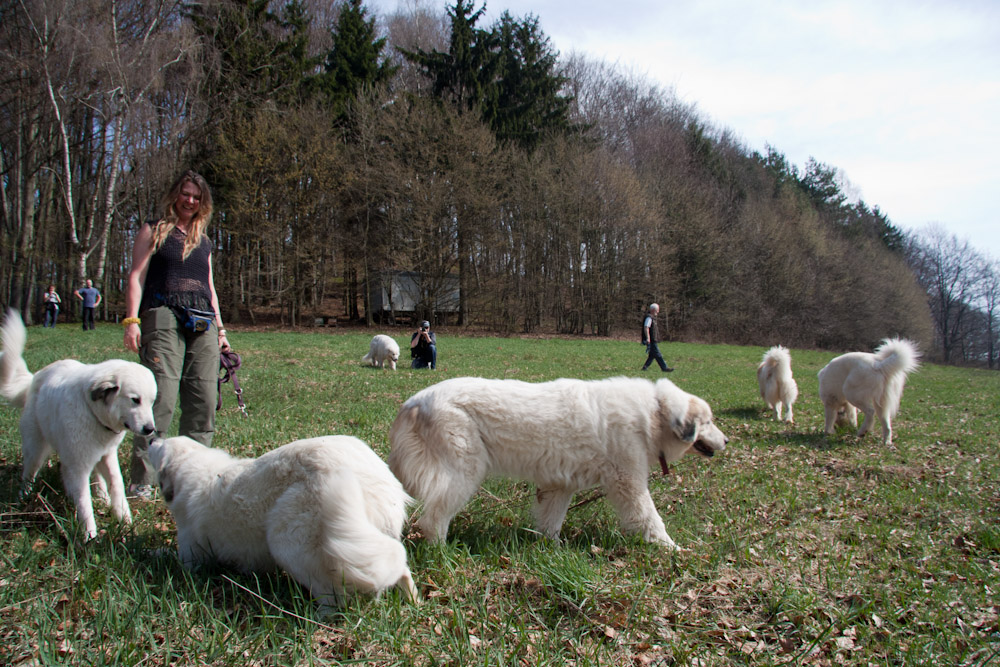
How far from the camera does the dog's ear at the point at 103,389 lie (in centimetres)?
355

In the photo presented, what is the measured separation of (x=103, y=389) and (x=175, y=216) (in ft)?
5.16

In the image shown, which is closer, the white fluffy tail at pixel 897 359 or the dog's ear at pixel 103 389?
the dog's ear at pixel 103 389

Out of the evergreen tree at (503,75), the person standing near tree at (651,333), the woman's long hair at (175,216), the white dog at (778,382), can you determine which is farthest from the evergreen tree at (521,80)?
the woman's long hair at (175,216)

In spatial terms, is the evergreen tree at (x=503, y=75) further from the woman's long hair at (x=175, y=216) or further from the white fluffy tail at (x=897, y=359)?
the woman's long hair at (x=175, y=216)

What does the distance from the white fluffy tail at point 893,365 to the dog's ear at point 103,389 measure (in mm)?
9023

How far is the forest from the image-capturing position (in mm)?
25141

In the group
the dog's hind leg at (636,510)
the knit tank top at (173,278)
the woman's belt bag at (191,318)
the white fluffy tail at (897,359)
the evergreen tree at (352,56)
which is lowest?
the dog's hind leg at (636,510)

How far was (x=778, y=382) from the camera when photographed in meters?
9.91

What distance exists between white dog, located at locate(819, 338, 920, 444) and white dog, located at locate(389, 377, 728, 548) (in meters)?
5.48

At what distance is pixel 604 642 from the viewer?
2631 millimetres

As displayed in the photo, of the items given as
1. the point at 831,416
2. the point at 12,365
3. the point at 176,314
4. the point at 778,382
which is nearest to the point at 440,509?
the point at 176,314

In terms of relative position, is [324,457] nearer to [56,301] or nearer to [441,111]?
[56,301]

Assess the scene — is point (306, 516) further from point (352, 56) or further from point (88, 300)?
point (352, 56)

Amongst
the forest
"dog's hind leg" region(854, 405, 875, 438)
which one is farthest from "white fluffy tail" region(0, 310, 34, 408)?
the forest
